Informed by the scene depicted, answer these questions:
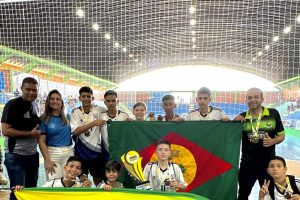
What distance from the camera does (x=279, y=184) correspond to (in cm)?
277

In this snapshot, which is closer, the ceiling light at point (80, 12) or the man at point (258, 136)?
the man at point (258, 136)

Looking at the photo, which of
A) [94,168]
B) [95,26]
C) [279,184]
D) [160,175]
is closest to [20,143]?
[94,168]

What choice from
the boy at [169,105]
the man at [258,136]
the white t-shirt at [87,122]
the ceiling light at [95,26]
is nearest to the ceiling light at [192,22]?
the ceiling light at [95,26]

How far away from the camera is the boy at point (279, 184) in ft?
8.93

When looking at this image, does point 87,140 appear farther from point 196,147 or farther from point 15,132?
point 196,147

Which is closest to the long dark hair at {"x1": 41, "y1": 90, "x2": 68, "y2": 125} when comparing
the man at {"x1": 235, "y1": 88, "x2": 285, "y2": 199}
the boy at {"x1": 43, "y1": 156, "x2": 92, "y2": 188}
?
the boy at {"x1": 43, "y1": 156, "x2": 92, "y2": 188}

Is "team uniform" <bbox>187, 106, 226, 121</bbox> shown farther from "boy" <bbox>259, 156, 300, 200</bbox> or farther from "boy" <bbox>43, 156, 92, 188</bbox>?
"boy" <bbox>43, 156, 92, 188</bbox>

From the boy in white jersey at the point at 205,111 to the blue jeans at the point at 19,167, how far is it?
181 centimetres

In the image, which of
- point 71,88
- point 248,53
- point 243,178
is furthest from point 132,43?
point 243,178

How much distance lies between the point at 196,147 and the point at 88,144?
119cm

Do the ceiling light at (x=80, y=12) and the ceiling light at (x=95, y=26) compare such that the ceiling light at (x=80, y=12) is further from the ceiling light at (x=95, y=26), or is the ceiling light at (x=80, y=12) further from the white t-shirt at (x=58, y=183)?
the white t-shirt at (x=58, y=183)

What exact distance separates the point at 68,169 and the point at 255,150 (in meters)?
1.87

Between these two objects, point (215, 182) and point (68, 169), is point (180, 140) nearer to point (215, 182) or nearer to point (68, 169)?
point (215, 182)

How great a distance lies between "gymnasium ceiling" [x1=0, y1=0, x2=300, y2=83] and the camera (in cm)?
651
